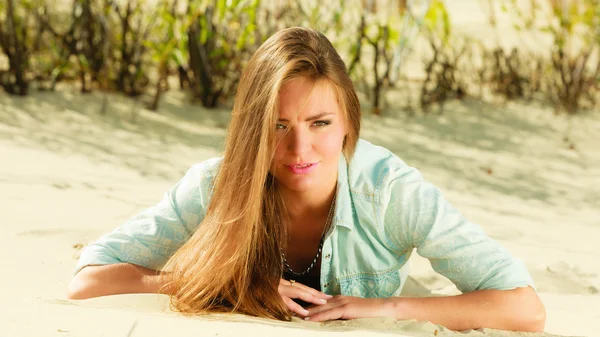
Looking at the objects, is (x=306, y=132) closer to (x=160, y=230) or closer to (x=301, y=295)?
(x=301, y=295)

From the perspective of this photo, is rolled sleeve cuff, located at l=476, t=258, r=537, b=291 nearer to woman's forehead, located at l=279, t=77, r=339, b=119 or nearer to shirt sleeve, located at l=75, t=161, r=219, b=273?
woman's forehead, located at l=279, t=77, r=339, b=119

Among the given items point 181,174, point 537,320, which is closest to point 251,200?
point 537,320

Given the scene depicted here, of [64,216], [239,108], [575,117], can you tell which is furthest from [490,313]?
[575,117]

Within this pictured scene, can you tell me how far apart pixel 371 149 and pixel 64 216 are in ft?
5.23

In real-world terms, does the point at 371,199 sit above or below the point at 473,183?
above

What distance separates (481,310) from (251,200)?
78cm

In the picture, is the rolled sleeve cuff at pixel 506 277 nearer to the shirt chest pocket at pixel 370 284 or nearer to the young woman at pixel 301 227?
the young woman at pixel 301 227

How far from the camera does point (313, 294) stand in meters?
2.52

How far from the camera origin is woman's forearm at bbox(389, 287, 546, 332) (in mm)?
2475

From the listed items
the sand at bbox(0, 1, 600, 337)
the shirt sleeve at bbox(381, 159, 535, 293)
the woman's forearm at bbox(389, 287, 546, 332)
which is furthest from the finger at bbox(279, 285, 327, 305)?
the shirt sleeve at bbox(381, 159, 535, 293)

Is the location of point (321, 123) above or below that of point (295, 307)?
above

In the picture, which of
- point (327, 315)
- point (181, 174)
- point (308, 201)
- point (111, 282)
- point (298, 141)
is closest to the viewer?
point (298, 141)

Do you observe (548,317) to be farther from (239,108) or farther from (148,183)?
(148,183)

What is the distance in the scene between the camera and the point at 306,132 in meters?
2.35
